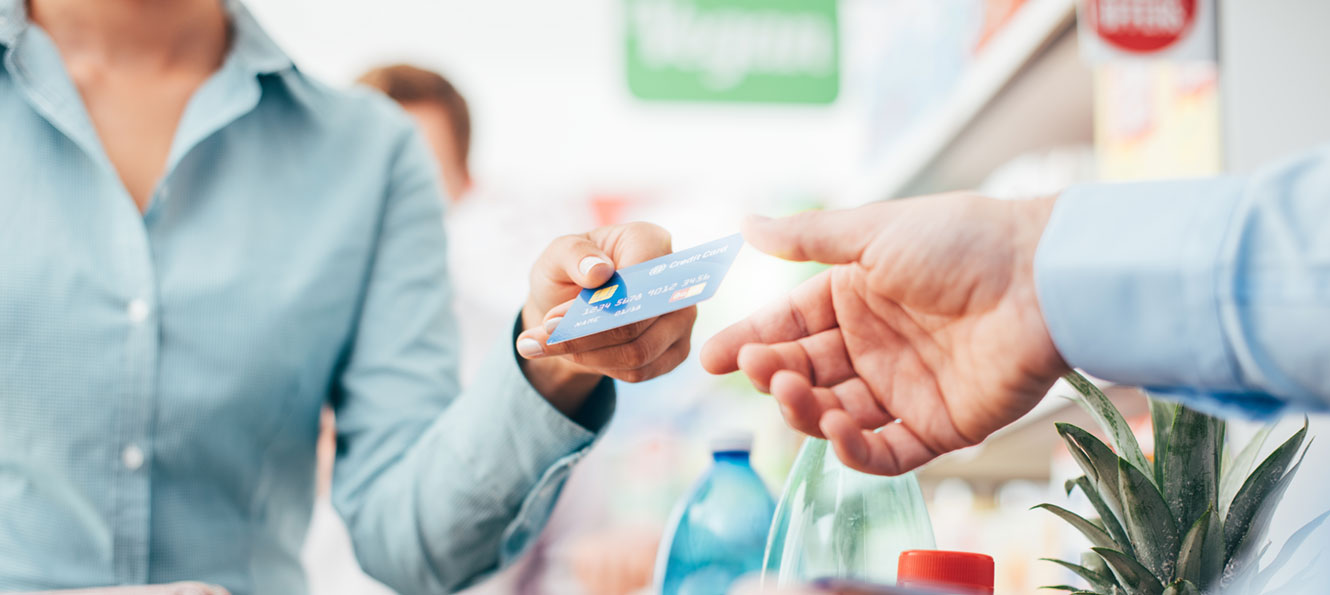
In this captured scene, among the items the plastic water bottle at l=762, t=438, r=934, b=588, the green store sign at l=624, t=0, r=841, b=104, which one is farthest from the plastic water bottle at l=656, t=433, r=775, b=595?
the green store sign at l=624, t=0, r=841, b=104

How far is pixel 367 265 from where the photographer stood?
1.33 metres

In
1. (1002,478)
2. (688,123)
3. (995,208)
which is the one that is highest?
(995,208)

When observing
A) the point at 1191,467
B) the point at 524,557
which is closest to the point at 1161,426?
the point at 1191,467

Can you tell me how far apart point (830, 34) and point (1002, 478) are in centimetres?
172

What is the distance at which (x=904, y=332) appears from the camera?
2.76ft

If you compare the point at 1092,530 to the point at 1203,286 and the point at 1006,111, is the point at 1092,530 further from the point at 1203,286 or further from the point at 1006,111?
the point at 1006,111

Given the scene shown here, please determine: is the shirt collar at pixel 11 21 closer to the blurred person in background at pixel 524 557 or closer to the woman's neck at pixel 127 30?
the woman's neck at pixel 127 30

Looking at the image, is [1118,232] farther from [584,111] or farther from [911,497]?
[584,111]

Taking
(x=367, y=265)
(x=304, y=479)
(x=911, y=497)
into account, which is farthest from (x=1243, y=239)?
(x=304, y=479)

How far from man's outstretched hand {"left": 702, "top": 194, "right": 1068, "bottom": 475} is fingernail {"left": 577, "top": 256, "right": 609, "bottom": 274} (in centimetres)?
12

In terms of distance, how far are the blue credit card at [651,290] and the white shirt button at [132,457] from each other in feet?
1.98

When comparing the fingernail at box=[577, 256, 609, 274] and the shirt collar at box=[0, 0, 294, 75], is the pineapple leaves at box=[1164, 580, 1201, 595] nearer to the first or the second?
the fingernail at box=[577, 256, 609, 274]

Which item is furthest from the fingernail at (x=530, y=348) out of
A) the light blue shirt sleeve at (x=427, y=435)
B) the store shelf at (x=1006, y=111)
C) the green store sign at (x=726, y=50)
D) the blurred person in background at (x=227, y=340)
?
the green store sign at (x=726, y=50)

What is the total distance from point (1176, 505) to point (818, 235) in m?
0.36
